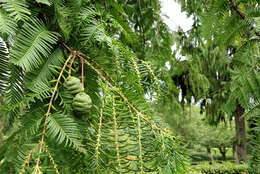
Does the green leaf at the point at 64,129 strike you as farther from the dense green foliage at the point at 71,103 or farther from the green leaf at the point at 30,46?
the green leaf at the point at 30,46

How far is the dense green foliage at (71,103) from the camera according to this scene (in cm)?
37

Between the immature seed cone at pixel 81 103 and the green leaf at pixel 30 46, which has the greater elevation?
the green leaf at pixel 30 46

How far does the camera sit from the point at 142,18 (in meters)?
1.06

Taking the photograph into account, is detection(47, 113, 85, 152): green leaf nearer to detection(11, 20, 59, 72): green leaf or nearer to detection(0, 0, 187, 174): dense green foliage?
detection(0, 0, 187, 174): dense green foliage

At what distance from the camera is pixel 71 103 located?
424mm

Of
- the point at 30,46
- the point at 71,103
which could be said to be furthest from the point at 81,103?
the point at 30,46

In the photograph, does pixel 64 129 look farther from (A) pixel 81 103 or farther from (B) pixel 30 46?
(B) pixel 30 46

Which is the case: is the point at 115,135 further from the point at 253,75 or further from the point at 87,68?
the point at 253,75

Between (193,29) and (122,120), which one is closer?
(122,120)

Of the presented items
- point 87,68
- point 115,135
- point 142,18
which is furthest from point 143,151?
point 142,18

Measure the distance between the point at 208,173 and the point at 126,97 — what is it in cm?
725

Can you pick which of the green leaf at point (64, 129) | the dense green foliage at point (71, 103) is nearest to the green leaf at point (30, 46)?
the dense green foliage at point (71, 103)

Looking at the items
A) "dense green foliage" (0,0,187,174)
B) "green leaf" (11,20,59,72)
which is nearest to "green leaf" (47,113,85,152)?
"dense green foliage" (0,0,187,174)

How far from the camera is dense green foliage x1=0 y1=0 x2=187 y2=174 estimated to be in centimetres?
37
